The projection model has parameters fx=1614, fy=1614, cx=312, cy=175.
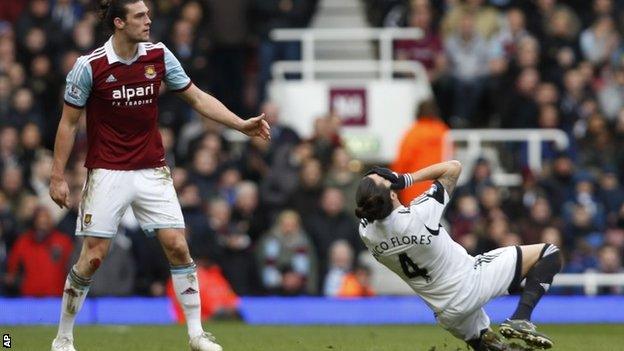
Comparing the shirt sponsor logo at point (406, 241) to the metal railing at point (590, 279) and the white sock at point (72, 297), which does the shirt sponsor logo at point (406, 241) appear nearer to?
the white sock at point (72, 297)

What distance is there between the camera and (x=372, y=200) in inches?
440

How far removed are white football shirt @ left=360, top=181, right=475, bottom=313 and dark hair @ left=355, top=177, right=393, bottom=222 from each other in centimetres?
9

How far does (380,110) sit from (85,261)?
11.7 m

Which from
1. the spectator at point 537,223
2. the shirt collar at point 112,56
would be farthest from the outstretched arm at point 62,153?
the spectator at point 537,223

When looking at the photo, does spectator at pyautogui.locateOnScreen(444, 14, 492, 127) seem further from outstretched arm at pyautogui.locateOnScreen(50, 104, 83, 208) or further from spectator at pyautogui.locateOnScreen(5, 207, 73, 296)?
outstretched arm at pyautogui.locateOnScreen(50, 104, 83, 208)

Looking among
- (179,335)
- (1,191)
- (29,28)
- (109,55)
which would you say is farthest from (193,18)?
(109,55)

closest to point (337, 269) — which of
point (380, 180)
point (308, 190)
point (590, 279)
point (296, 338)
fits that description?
point (308, 190)

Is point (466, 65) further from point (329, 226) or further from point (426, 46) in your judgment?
point (329, 226)

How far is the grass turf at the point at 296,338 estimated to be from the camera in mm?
13195

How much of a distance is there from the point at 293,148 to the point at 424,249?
386 inches

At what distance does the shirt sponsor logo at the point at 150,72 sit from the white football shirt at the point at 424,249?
1.95 meters

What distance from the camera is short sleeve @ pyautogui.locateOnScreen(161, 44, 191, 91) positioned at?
12133 millimetres

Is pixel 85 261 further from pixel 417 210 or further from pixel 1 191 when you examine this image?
pixel 1 191

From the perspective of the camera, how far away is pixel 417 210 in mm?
11352
